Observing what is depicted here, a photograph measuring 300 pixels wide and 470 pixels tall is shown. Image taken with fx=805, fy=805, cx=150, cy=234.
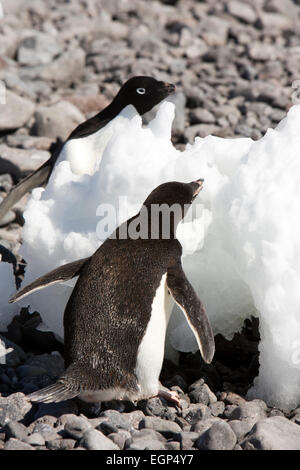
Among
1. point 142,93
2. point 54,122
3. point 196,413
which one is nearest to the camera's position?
point 196,413

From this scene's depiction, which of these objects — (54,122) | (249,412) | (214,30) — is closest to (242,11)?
(214,30)

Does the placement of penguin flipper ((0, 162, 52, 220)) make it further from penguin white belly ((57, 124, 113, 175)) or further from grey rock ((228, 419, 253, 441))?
grey rock ((228, 419, 253, 441))

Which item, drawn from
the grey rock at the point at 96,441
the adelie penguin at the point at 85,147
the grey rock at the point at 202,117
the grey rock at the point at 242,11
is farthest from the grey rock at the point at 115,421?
the grey rock at the point at 242,11

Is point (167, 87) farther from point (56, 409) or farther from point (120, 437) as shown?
point (120, 437)

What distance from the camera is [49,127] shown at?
6.55 m

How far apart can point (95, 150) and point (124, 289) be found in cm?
233

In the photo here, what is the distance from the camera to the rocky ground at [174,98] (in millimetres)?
2766

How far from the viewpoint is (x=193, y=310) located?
296cm

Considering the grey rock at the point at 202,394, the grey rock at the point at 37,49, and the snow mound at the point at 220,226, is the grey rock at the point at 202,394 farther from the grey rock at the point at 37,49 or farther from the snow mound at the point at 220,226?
the grey rock at the point at 37,49

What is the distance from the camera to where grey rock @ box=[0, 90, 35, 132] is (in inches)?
255

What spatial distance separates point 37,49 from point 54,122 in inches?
85.8

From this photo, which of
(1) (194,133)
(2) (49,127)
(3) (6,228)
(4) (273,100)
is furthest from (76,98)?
(3) (6,228)

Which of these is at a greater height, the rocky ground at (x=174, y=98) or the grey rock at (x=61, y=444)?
the rocky ground at (x=174, y=98)
